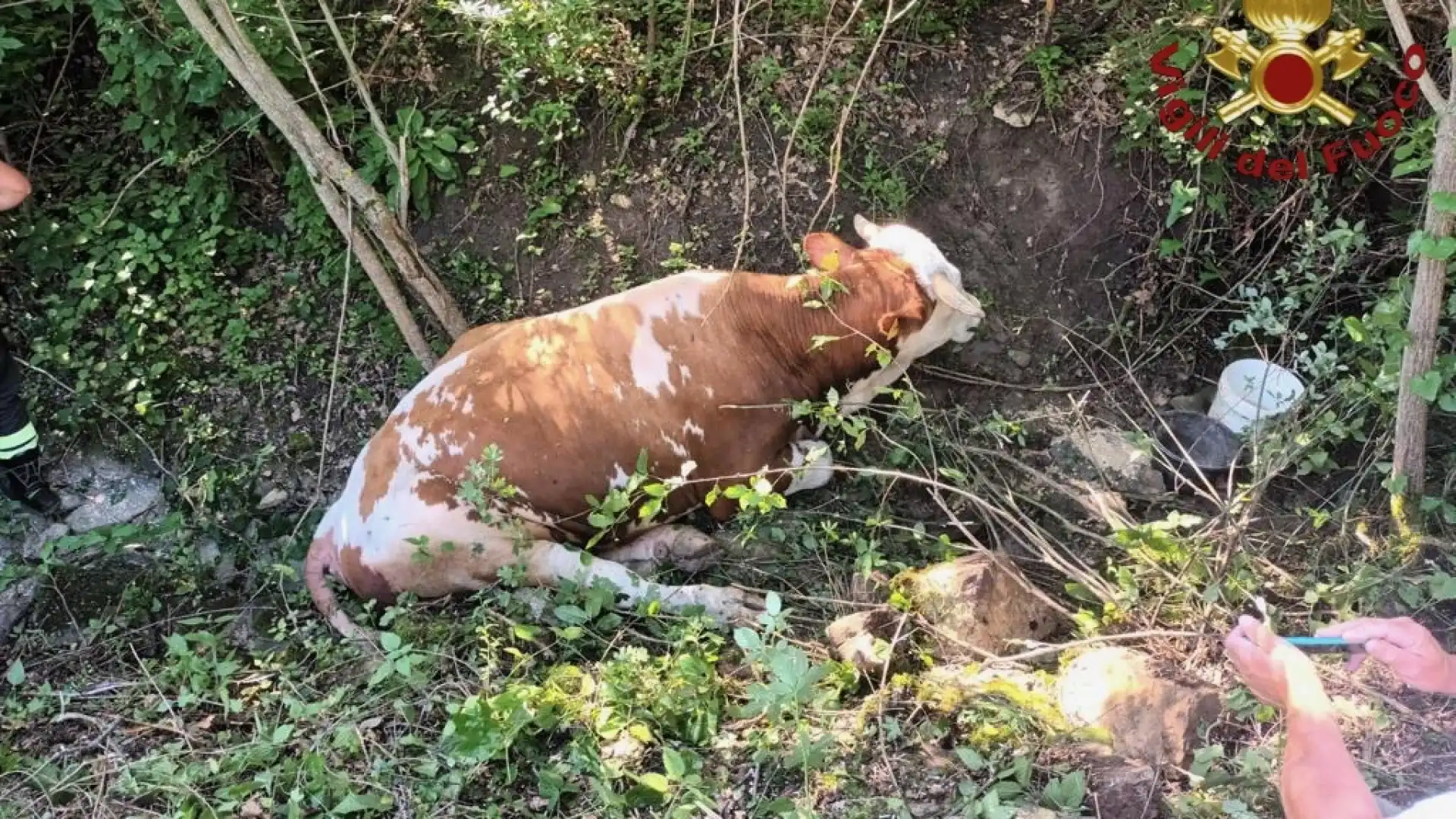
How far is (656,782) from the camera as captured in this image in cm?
301

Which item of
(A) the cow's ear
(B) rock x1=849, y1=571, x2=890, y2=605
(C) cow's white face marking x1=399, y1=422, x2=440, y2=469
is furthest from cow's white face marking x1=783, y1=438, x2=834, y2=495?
(C) cow's white face marking x1=399, y1=422, x2=440, y2=469

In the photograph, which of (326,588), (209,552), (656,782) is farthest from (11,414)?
(656,782)

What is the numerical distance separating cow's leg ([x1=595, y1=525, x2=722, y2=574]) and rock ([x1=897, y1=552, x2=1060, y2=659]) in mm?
1058

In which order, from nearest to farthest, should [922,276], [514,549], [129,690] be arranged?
[129,690], [514,549], [922,276]

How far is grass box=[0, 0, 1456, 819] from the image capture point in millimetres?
3264

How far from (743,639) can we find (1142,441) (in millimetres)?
1776

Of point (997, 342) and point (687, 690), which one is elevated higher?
point (997, 342)

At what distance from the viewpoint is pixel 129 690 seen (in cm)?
390

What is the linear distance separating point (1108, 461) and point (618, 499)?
2112mm

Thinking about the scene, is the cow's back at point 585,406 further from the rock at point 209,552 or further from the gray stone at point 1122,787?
the gray stone at point 1122,787

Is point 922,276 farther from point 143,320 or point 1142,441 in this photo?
point 143,320

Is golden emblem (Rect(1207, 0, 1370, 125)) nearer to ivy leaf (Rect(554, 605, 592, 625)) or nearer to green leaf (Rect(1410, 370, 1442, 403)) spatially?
green leaf (Rect(1410, 370, 1442, 403))

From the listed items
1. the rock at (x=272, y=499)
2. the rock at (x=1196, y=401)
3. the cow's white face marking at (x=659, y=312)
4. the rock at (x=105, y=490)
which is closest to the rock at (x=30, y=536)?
the rock at (x=105, y=490)

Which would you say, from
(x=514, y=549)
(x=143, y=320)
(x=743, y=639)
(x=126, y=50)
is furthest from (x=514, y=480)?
(x=126, y=50)
